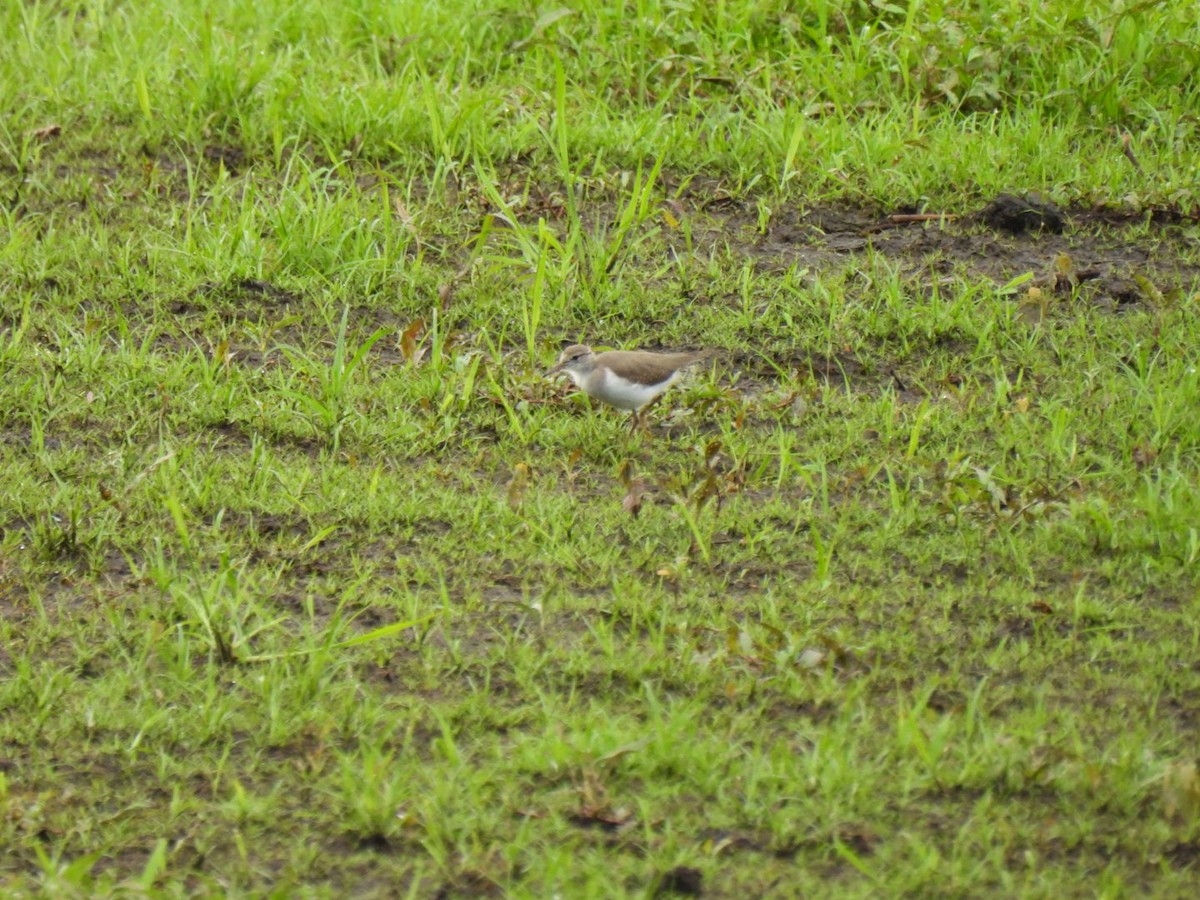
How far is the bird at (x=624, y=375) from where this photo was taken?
4930 millimetres

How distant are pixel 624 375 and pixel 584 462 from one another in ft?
1.03

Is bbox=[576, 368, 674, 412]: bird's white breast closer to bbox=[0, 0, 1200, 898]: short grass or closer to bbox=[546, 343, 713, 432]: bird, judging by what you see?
bbox=[546, 343, 713, 432]: bird

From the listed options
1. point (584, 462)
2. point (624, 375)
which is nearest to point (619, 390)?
point (624, 375)

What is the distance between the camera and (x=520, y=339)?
5.66 metres

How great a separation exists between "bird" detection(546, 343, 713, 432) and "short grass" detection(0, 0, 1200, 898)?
14cm

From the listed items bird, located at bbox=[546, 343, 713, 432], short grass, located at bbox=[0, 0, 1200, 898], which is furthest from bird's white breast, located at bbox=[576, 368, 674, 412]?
short grass, located at bbox=[0, 0, 1200, 898]

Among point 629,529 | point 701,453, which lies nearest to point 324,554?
point 629,529

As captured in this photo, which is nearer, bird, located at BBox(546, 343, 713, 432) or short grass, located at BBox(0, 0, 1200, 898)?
short grass, located at BBox(0, 0, 1200, 898)

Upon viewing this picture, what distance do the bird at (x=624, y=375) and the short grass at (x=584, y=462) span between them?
14 centimetres

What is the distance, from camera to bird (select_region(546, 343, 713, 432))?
16.2ft

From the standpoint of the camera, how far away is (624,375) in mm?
4926

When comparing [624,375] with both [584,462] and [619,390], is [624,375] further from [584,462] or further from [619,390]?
[584,462]

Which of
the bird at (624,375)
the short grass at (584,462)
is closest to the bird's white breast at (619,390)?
the bird at (624,375)

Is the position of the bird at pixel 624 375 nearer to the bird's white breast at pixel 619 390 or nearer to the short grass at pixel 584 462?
the bird's white breast at pixel 619 390
